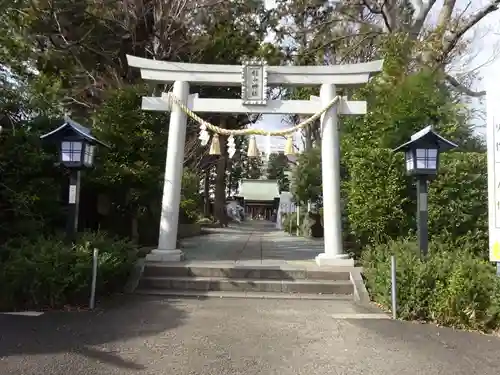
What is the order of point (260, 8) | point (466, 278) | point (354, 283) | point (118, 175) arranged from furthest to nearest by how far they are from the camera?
point (260, 8) < point (118, 175) < point (354, 283) < point (466, 278)

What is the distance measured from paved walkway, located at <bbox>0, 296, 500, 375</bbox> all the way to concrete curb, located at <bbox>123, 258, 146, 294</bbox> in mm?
1109

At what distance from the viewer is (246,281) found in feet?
28.5

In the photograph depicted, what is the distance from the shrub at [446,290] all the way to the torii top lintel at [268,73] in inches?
169

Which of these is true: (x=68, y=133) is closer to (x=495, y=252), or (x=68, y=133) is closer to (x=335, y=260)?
(x=335, y=260)

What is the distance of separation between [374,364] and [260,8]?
15989 mm

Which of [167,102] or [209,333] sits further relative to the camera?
[167,102]

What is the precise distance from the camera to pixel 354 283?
27.9 feet

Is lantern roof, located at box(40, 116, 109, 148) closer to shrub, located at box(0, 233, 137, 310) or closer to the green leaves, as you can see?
shrub, located at box(0, 233, 137, 310)

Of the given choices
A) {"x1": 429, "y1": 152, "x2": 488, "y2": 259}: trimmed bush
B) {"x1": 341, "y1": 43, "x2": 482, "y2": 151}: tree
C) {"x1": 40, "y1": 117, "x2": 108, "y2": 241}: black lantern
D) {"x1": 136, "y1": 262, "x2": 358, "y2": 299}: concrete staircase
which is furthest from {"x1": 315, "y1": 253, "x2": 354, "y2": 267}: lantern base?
{"x1": 40, "y1": 117, "x2": 108, "y2": 241}: black lantern

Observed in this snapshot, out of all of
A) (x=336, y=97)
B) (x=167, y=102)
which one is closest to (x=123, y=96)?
(x=167, y=102)

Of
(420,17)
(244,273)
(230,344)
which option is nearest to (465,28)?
(420,17)

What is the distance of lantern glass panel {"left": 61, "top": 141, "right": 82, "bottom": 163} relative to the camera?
809 centimetres

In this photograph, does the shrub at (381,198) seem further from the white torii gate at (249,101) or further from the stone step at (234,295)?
the stone step at (234,295)

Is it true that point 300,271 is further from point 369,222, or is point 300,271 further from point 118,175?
point 118,175
